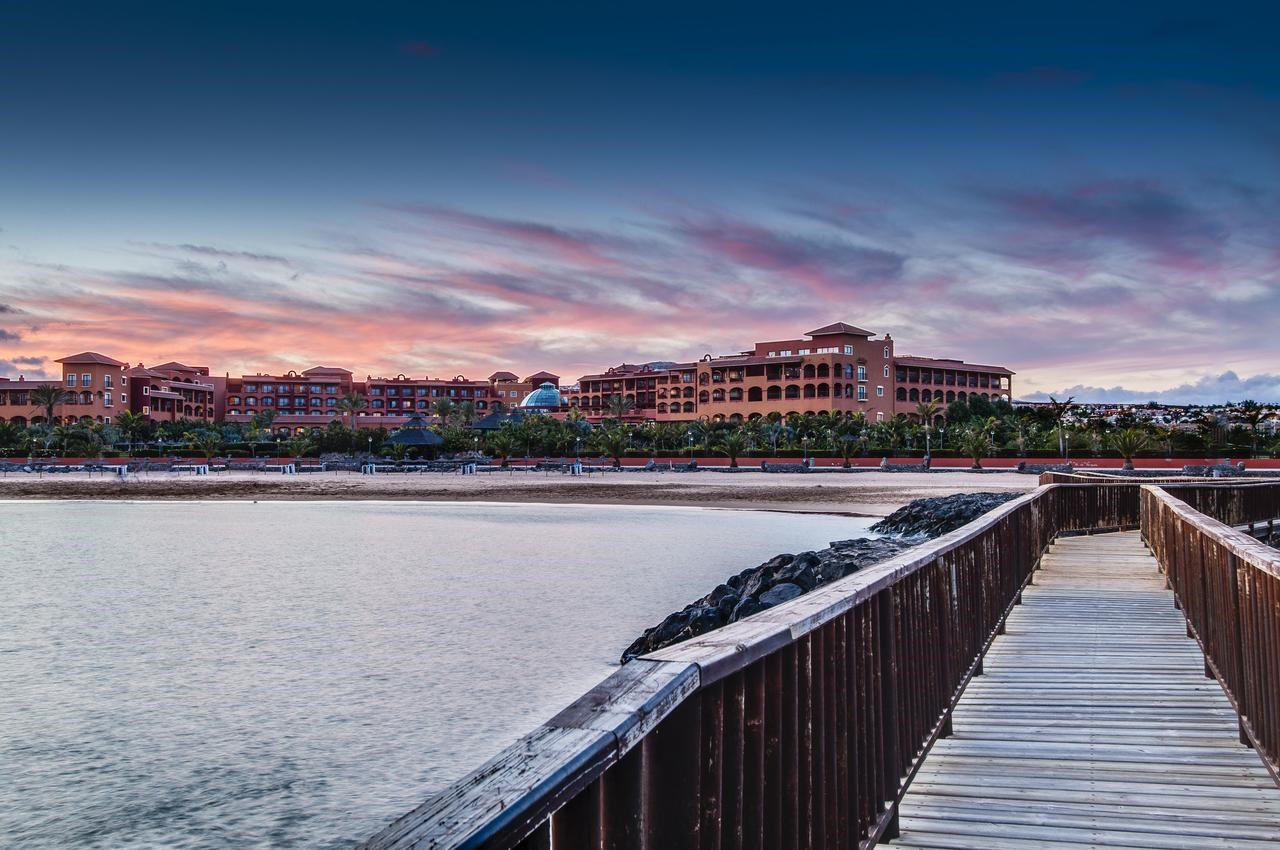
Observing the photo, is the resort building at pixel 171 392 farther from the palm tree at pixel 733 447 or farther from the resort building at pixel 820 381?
the palm tree at pixel 733 447

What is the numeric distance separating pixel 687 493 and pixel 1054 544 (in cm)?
3127

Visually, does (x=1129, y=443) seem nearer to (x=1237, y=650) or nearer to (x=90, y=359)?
(x=1237, y=650)

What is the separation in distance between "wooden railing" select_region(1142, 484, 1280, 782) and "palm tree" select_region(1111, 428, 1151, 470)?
168 feet

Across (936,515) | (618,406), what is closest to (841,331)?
(618,406)

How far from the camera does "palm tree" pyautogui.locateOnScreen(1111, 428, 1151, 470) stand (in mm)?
56647

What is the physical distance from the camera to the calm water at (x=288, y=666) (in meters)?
7.34

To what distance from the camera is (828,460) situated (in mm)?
74625

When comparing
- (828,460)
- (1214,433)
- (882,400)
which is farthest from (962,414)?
(828,460)

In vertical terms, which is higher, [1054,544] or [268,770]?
[1054,544]

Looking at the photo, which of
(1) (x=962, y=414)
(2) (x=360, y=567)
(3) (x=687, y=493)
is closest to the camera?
(2) (x=360, y=567)

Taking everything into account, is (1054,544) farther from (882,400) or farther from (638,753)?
(882,400)

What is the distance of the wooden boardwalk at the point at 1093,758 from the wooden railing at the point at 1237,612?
0.23 metres

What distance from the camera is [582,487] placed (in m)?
52.6

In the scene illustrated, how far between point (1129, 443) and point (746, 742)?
60.8 metres
